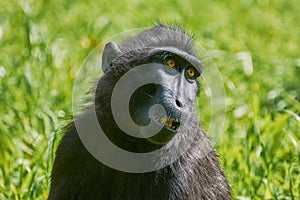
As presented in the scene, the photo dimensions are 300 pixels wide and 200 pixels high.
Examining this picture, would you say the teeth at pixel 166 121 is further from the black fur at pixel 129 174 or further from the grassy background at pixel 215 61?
the grassy background at pixel 215 61

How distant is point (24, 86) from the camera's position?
7.65 meters

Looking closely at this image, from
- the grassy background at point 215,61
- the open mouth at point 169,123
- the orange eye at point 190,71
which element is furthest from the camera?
the grassy background at point 215,61

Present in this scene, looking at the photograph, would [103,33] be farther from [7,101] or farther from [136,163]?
[136,163]

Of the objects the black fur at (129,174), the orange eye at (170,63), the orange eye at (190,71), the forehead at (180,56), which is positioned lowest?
the black fur at (129,174)

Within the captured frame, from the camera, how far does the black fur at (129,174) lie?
228 inches

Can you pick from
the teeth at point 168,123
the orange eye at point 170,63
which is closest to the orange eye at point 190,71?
the orange eye at point 170,63

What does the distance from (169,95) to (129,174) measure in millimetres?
610

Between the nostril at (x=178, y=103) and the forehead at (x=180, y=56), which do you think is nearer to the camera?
the nostril at (x=178, y=103)

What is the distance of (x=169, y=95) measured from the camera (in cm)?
550

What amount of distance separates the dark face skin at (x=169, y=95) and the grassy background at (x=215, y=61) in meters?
1.12

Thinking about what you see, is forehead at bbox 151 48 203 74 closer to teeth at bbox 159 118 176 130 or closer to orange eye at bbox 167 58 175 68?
orange eye at bbox 167 58 175 68

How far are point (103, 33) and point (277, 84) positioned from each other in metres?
1.68

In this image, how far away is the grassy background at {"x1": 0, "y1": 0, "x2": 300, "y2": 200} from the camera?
6781 millimetres

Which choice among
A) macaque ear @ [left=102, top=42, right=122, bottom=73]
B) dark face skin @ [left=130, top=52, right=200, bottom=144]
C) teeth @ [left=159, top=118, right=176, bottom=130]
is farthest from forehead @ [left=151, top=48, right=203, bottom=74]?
teeth @ [left=159, top=118, right=176, bottom=130]
